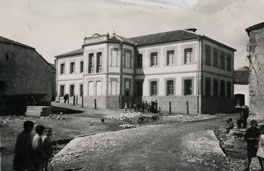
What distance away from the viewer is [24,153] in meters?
5.99

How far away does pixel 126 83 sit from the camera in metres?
33.2

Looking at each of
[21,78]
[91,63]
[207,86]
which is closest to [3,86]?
[21,78]

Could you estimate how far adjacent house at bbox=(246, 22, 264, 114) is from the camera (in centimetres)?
1417

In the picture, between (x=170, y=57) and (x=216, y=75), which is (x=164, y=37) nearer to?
(x=170, y=57)

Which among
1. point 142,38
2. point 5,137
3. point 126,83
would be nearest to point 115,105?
point 126,83

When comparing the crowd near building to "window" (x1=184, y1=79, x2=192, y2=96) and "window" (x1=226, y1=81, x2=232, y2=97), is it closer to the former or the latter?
"window" (x1=184, y1=79, x2=192, y2=96)

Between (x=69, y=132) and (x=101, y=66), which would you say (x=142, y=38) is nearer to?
(x=101, y=66)

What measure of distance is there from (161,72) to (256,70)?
18472mm

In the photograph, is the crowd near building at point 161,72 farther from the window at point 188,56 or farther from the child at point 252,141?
the child at point 252,141

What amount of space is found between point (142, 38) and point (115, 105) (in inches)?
389

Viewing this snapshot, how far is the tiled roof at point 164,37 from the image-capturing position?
1232 inches

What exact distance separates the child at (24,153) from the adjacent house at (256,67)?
11.7 meters

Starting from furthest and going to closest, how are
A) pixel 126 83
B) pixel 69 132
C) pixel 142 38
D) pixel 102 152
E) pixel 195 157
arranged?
1. pixel 142 38
2. pixel 126 83
3. pixel 69 132
4. pixel 102 152
5. pixel 195 157

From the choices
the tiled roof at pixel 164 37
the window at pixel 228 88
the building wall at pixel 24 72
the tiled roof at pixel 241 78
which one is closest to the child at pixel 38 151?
the building wall at pixel 24 72
